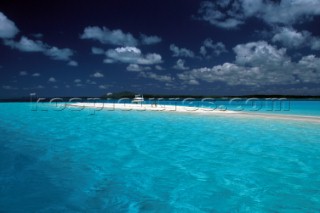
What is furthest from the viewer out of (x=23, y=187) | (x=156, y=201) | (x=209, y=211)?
(x=23, y=187)

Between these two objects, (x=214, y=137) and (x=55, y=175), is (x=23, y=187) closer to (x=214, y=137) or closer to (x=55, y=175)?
Result: (x=55, y=175)

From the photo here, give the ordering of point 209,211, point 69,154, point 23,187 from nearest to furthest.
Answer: point 209,211 → point 23,187 → point 69,154

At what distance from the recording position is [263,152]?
884 centimetres

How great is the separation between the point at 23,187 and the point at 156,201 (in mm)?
2649

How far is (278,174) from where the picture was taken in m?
6.32

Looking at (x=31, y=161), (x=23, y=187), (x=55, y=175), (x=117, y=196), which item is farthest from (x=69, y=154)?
(x=117, y=196)

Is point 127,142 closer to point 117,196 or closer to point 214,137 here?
point 214,137

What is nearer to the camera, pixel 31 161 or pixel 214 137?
pixel 31 161

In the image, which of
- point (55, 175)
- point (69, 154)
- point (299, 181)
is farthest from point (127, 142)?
point (299, 181)

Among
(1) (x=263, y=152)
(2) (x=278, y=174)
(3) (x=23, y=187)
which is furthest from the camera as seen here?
(1) (x=263, y=152)

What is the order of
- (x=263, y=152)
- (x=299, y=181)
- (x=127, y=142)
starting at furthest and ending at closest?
(x=127, y=142), (x=263, y=152), (x=299, y=181)

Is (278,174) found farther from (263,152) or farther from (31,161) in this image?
(31,161)

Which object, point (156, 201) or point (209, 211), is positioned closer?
point (209, 211)

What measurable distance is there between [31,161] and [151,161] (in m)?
3.24
